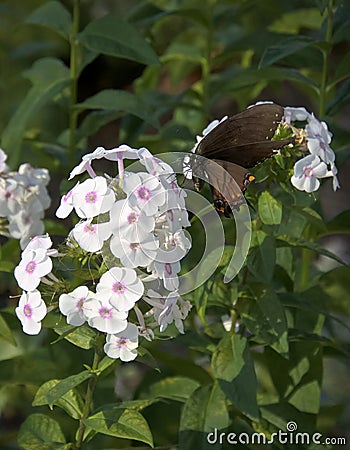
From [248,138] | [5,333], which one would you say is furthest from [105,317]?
[5,333]

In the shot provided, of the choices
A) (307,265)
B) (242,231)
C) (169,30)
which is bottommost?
(169,30)

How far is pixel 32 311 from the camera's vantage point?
1263 mm

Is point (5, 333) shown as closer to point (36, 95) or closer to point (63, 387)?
point (63, 387)

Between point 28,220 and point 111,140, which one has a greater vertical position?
point 28,220

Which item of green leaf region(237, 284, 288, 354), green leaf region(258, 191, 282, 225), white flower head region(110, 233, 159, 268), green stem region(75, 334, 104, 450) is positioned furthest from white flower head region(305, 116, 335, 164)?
green stem region(75, 334, 104, 450)

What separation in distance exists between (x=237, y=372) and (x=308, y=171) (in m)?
0.40

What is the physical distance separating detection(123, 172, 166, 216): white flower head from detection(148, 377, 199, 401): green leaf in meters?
0.61

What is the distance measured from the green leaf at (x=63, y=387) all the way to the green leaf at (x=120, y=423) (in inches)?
3.5

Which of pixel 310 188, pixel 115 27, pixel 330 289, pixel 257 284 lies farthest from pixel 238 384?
pixel 115 27

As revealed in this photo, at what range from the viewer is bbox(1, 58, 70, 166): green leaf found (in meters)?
1.96

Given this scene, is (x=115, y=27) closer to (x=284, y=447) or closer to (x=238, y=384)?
(x=238, y=384)

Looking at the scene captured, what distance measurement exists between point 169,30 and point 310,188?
8.57 ft

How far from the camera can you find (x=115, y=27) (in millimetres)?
1900

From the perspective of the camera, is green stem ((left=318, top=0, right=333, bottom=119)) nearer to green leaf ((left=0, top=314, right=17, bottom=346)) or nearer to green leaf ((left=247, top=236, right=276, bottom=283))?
green leaf ((left=247, top=236, right=276, bottom=283))
